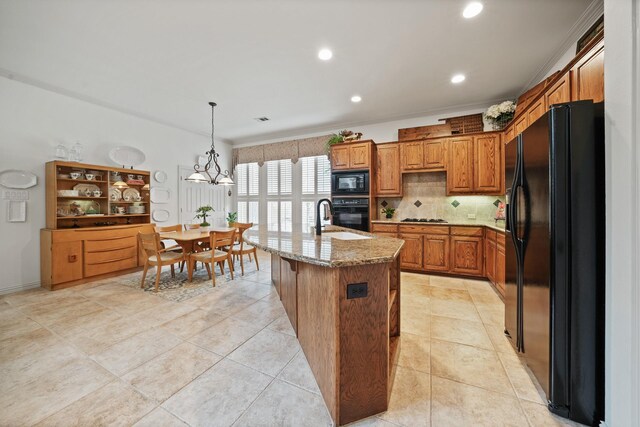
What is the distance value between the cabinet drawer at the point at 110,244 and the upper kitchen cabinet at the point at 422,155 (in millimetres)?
4977

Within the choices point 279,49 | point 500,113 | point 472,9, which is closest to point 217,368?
point 279,49

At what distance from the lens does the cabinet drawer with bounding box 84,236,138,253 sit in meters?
3.65

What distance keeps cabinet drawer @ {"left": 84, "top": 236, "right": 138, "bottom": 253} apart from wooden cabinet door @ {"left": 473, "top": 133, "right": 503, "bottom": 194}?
19.4ft

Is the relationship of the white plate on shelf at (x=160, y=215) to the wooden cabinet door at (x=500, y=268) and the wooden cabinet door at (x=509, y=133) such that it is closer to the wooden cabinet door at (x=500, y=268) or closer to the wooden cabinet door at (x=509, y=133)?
the wooden cabinet door at (x=500, y=268)

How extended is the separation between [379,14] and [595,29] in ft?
5.52

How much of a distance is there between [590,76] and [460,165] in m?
2.24

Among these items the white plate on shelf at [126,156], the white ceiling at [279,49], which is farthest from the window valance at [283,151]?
the white plate on shelf at [126,156]

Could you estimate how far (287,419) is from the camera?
4.29 feet

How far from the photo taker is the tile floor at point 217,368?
1.34 meters

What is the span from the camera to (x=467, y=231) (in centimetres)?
364

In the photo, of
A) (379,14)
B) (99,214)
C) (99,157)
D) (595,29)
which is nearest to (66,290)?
(99,214)

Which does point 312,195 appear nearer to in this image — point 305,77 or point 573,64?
point 305,77

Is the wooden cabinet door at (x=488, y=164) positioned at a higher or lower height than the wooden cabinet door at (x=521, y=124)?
lower

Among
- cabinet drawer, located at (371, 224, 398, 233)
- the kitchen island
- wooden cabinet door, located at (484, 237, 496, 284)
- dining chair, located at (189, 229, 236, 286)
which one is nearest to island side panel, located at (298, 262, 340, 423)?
the kitchen island
